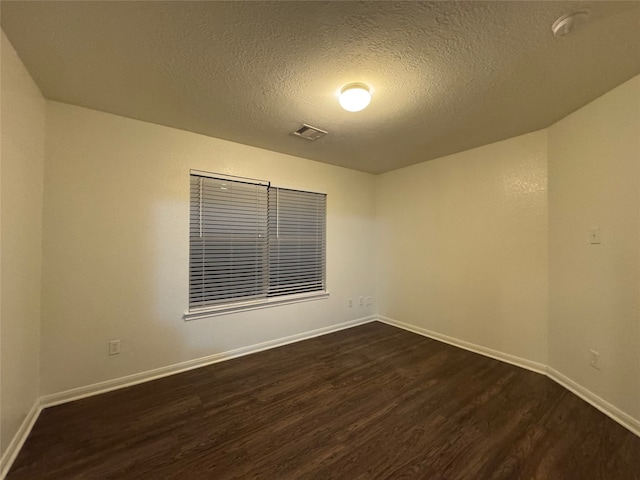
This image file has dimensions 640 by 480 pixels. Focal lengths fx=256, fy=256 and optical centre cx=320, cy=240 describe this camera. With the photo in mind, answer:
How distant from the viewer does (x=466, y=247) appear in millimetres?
3160

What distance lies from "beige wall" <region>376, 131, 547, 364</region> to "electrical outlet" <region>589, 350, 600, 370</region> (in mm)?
453

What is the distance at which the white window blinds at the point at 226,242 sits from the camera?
2.70 m

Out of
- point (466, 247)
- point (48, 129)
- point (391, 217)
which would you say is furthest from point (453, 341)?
point (48, 129)

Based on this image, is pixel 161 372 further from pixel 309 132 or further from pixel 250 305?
pixel 309 132

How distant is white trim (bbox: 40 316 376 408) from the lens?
2.03 m

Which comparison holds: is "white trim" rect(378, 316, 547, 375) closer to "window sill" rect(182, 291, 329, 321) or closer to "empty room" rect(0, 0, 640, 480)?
"empty room" rect(0, 0, 640, 480)

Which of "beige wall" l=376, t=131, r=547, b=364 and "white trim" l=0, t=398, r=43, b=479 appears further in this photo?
"beige wall" l=376, t=131, r=547, b=364

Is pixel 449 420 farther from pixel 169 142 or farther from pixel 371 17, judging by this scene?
pixel 169 142

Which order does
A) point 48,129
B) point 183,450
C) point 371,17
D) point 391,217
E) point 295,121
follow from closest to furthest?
point 371,17
point 183,450
point 48,129
point 295,121
point 391,217

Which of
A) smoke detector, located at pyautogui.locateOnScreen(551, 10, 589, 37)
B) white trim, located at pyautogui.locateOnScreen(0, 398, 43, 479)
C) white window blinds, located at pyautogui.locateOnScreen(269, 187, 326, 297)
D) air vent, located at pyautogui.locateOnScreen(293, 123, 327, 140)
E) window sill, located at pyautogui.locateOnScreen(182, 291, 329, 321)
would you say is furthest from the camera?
white window blinds, located at pyautogui.locateOnScreen(269, 187, 326, 297)

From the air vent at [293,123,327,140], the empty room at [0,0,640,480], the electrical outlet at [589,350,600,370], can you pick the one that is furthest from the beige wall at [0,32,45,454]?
the electrical outlet at [589,350,600,370]

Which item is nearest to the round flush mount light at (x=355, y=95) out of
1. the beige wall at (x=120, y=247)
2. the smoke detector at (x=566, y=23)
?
the smoke detector at (x=566, y=23)

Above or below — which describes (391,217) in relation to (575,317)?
above

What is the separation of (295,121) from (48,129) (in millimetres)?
1950
